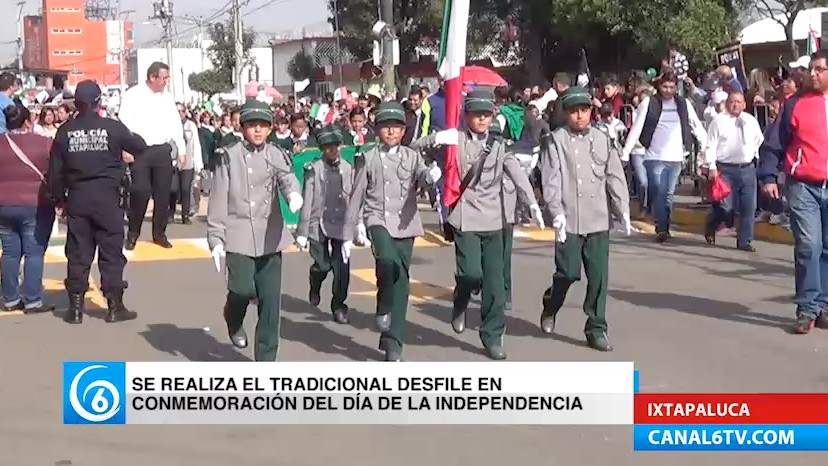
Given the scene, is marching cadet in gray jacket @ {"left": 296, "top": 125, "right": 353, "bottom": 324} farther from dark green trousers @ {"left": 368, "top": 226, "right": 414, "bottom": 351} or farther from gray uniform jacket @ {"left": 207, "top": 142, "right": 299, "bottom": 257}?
gray uniform jacket @ {"left": 207, "top": 142, "right": 299, "bottom": 257}

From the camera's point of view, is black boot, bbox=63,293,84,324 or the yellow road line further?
the yellow road line

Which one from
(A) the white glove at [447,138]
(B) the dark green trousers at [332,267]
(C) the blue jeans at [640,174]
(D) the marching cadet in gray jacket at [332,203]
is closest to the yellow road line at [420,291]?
(B) the dark green trousers at [332,267]

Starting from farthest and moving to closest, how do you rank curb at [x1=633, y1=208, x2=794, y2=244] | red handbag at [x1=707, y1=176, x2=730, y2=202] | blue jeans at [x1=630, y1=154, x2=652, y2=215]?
1. blue jeans at [x1=630, y1=154, x2=652, y2=215]
2. curb at [x1=633, y1=208, x2=794, y2=244]
3. red handbag at [x1=707, y1=176, x2=730, y2=202]

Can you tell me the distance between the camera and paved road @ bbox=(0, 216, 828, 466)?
6.39 meters

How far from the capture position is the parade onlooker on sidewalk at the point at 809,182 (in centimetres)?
906

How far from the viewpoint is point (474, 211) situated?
852cm

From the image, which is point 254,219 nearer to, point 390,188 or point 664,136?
point 390,188

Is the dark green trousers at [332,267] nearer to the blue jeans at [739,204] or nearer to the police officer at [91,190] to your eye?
the police officer at [91,190]

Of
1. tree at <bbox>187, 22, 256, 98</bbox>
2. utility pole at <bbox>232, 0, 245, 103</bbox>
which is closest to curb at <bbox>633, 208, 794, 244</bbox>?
utility pole at <bbox>232, 0, 245, 103</bbox>

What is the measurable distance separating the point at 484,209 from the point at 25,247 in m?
4.32

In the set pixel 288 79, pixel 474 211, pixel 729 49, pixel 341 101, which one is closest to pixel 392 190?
pixel 474 211

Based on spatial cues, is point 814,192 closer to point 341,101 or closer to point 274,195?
point 274,195

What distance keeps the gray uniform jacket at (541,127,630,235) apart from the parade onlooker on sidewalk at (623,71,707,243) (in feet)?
18.2

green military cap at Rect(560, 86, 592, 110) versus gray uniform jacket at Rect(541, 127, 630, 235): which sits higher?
green military cap at Rect(560, 86, 592, 110)
